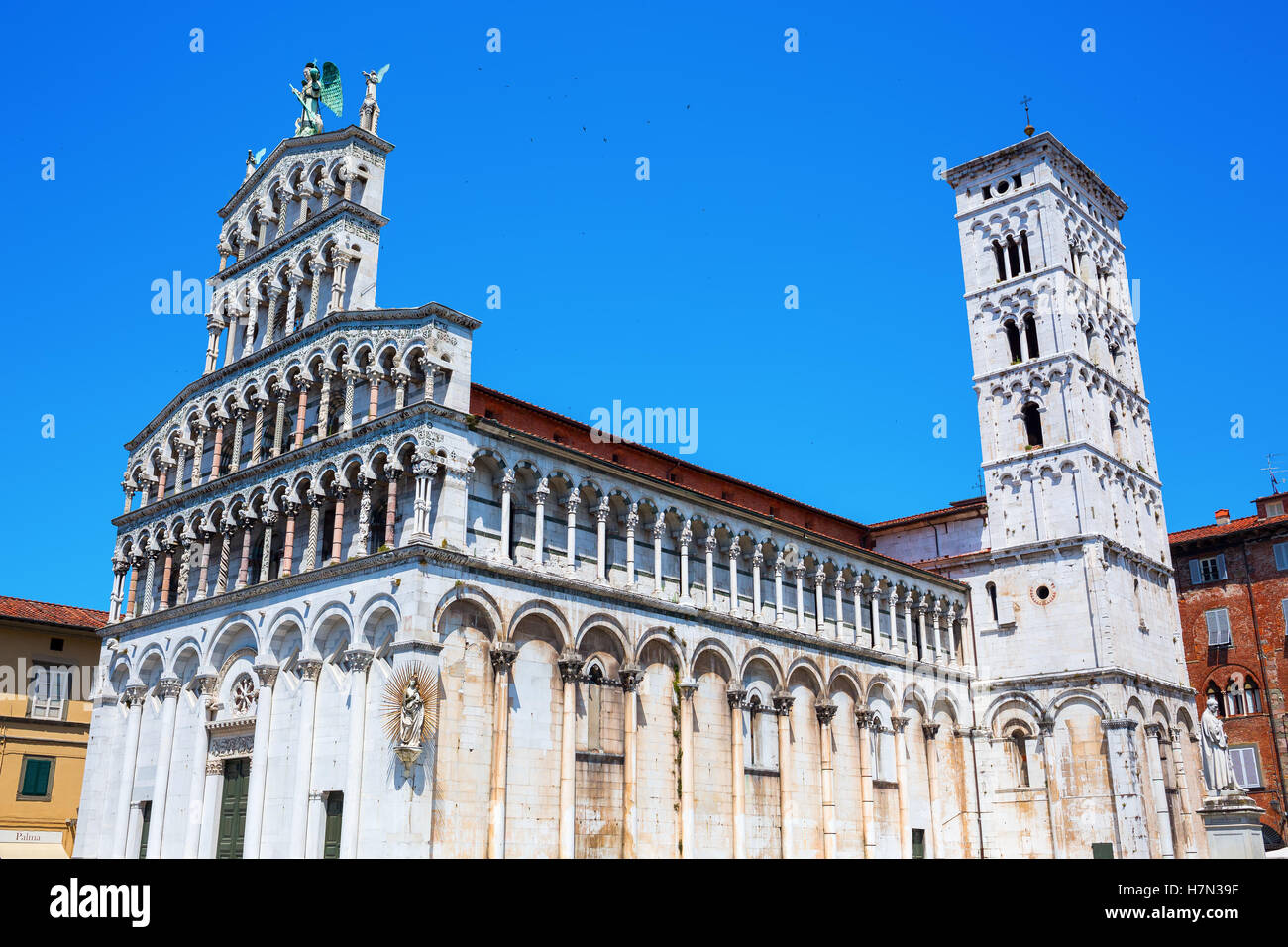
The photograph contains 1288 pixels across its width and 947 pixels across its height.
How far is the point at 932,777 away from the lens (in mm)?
37469

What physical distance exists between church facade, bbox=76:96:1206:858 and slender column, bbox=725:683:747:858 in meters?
0.10

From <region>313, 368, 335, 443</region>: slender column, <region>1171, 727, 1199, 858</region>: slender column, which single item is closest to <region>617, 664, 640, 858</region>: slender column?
<region>313, 368, 335, 443</region>: slender column

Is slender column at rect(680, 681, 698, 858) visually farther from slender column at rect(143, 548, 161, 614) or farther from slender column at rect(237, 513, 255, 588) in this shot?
slender column at rect(143, 548, 161, 614)

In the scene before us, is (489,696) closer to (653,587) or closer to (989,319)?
(653,587)

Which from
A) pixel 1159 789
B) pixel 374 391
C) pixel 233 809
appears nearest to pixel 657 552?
pixel 374 391

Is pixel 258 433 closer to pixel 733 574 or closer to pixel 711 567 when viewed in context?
pixel 711 567

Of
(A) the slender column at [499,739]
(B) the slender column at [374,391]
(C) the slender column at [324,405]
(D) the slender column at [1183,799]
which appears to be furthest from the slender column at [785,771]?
(D) the slender column at [1183,799]

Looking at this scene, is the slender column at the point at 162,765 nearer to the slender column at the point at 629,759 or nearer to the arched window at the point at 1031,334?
the slender column at the point at 629,759

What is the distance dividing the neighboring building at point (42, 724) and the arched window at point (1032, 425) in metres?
36.4

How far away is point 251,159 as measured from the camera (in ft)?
113

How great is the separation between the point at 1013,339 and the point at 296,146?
93.8 ft

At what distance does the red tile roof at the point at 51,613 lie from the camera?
3834cm

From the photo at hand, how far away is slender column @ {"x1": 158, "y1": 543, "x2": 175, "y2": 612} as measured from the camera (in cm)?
3122

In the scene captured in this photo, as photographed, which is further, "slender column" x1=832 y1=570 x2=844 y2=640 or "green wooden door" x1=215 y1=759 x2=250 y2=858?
"slender column" x1=832 y1=570 x2=844 y2=640
